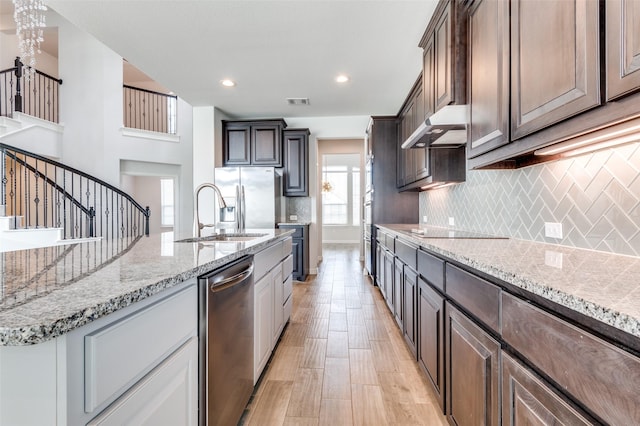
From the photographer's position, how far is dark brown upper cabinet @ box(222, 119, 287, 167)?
4.92m

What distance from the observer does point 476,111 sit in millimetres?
1732

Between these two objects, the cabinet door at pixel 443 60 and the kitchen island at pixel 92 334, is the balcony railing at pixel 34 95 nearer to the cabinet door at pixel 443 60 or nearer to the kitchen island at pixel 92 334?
the kitchen island at pixel 92 334

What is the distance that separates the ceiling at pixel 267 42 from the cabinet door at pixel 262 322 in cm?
203

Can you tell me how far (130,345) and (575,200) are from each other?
6.16 feet

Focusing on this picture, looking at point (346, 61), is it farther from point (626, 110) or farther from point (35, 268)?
point (35, 268)

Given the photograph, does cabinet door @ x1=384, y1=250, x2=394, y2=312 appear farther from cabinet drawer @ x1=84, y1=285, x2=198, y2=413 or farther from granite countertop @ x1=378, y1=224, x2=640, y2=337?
cabinet drawer @ x1=84, y1=285, x2=198, y2=413

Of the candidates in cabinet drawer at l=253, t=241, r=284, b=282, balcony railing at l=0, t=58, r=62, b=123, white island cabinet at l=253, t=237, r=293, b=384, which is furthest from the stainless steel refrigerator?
balcony railing at l=0, t=58, r=62, b=123

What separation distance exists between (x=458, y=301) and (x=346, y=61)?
2.72m

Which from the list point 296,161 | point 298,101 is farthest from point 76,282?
point 296,161

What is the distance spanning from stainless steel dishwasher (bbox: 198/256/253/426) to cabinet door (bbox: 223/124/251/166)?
357 centimetres

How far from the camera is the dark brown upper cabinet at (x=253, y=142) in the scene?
4918mm

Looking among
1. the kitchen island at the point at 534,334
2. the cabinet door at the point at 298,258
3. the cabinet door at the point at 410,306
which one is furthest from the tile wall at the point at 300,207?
the kitchen island at the point at 534,334

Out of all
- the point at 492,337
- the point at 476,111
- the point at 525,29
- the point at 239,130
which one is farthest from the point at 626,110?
the point at 239,130

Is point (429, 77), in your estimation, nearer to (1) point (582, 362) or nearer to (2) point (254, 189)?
(1) point (582, 362)
